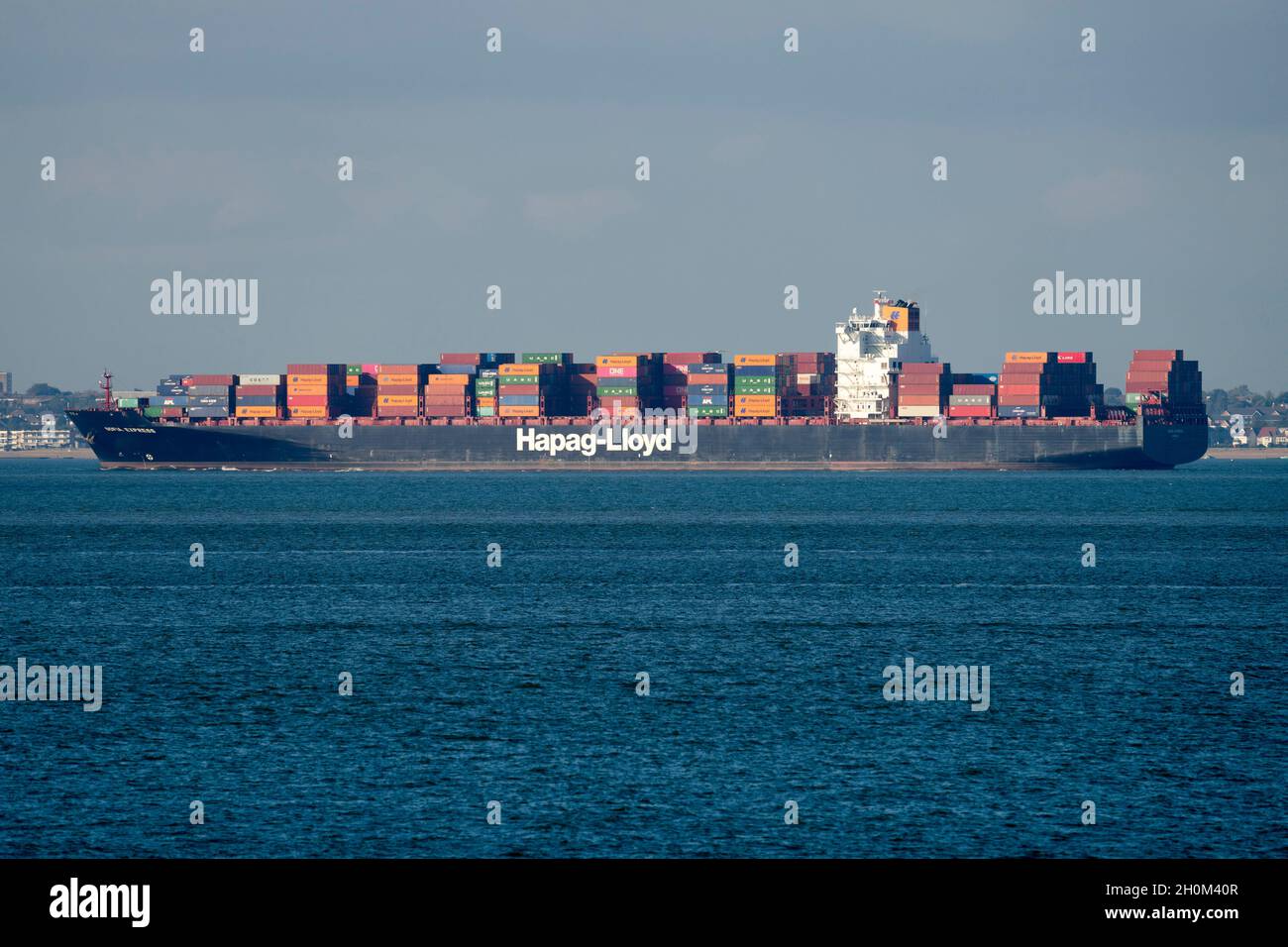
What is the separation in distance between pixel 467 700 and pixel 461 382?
354ft

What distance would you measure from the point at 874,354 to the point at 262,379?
2200 inches

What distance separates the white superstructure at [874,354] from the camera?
132 metres

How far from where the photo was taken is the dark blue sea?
18328 mm

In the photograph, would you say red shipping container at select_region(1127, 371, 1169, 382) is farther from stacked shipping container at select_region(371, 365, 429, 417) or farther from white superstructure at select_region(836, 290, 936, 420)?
stacked shipping container at select_region(371, 365, 429, 417)

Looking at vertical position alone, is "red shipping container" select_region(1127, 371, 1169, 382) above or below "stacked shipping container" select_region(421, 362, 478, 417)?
above

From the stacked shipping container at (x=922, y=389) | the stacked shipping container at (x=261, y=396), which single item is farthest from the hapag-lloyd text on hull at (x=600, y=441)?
the stacked shipping container at (x=261, y=396)

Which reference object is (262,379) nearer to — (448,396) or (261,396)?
(261,396)

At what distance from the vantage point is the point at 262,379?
13588 cm

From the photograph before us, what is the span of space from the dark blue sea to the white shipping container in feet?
228

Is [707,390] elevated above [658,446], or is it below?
above

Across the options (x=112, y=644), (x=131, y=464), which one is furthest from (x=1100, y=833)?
(x=131, y=464)

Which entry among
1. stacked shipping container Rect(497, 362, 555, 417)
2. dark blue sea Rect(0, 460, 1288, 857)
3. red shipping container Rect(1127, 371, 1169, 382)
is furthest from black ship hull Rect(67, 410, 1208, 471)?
dark blue sea Rect(0, 460, 1288, 857)
